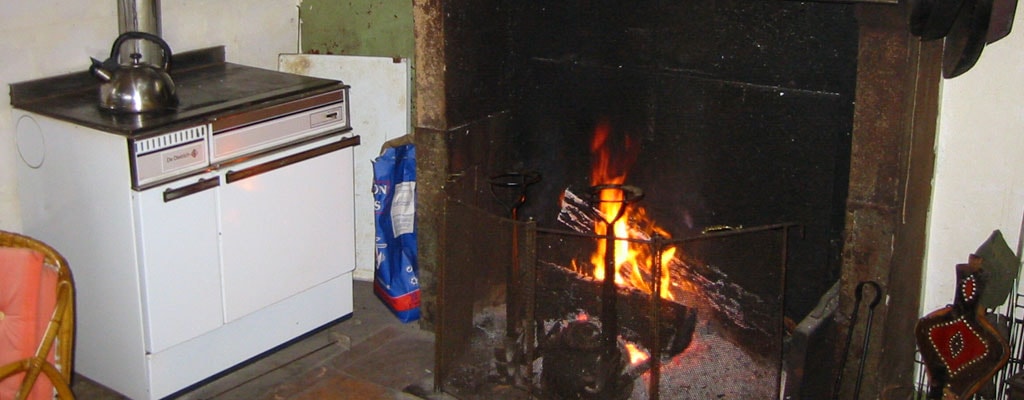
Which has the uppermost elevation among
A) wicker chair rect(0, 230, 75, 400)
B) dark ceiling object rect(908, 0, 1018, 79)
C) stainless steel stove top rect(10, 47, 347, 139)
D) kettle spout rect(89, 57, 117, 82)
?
dark ceiling object rect(908, 0, 1018, 79)

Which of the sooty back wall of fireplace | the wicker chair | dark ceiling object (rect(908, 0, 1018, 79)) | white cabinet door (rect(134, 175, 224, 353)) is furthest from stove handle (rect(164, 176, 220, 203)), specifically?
dark ceiling object (rect(908, 0, 1018, 79))

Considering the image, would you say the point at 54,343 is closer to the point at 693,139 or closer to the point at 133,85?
the point at 133,85

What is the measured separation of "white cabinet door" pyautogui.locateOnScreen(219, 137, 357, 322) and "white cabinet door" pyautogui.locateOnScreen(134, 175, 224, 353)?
0.06 meters

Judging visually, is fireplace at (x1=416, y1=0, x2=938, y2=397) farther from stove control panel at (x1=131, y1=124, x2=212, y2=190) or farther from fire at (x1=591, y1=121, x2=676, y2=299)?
stove control panel at (x1=131, y1=124, x2=212, y2=190)

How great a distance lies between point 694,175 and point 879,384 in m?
0.86

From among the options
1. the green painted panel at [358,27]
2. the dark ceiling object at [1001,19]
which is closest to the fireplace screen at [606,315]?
the dark ceiling object at [1001,19]

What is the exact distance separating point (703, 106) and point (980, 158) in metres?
0.81

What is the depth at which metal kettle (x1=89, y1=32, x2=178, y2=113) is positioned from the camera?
3.24 metres

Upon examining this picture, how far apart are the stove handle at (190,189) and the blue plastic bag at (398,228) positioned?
70 cm

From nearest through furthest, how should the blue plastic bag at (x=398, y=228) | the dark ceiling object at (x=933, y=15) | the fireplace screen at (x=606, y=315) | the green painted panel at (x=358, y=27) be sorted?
the dark ceiling object at (x=933, y=15) → the fireplace screen at (x=606, y=315) → the blue plastic bag at (x=398, y=228) → the green painted panel at (x=358, y=27)

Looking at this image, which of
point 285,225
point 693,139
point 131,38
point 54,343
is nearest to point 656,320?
point 693,139

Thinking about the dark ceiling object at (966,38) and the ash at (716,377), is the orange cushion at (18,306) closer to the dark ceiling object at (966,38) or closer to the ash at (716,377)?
the ash at (716,377)

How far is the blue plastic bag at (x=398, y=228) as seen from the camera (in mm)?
3861

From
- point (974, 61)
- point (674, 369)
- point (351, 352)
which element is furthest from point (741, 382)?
point (351, 352)
